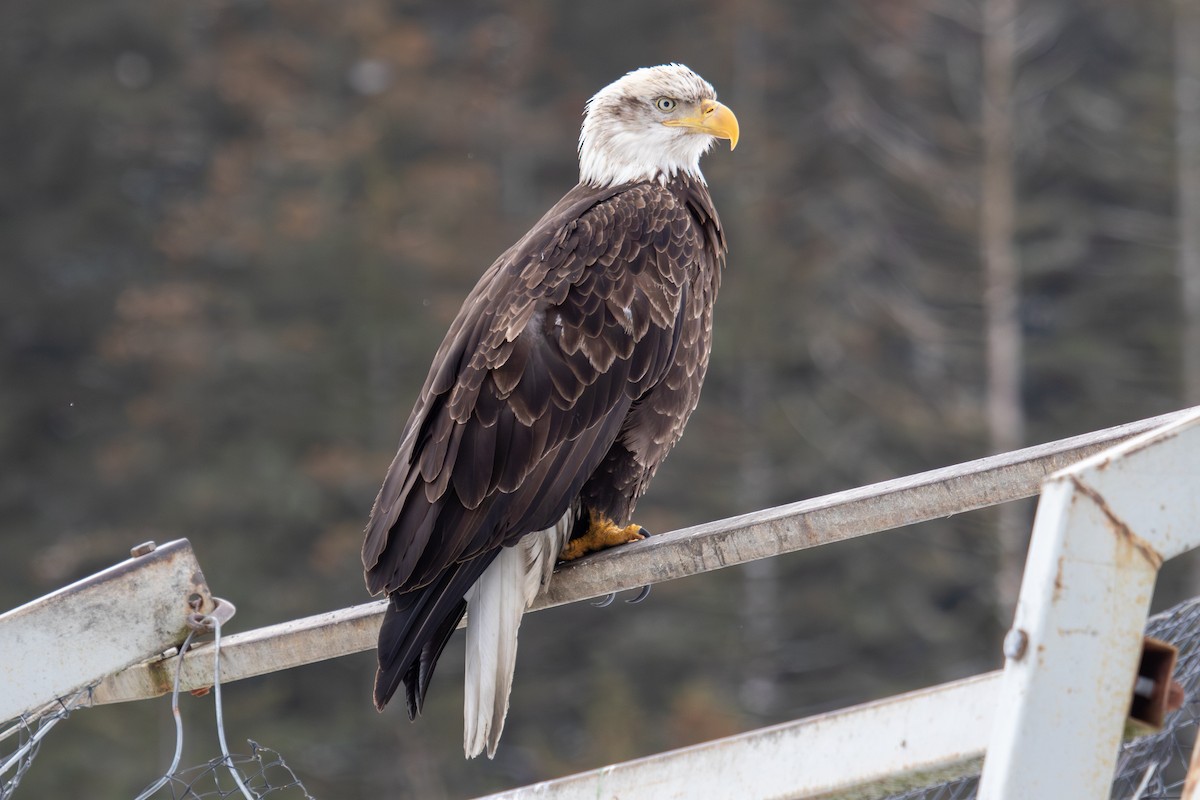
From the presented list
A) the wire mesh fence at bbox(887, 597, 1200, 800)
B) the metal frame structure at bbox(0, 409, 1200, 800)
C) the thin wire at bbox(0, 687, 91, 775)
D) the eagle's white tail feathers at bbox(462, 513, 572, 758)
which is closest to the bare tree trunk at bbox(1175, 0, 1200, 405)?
the eagle's white tail feathers at bbox(462, 513, 572, 758)

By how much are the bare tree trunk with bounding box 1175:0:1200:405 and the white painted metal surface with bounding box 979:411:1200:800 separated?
20.6m

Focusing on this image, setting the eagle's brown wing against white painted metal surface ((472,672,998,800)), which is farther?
the eagle's brown wing

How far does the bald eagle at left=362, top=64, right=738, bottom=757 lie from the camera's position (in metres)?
3.59

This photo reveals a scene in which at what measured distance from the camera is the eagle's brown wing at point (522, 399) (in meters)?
3.59

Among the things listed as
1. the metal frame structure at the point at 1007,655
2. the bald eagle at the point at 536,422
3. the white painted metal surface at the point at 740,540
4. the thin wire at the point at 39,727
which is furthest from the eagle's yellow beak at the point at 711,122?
the thin wire at the point at 39,727

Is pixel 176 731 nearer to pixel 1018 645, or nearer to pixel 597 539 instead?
pixel 1018 645

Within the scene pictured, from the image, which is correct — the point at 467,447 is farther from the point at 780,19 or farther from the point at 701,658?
the point at 780,19

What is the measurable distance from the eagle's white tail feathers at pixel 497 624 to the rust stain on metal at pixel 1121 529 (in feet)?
6.28

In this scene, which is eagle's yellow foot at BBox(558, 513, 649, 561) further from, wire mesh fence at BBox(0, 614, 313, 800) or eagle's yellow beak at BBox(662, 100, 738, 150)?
wire mesh fence at BBox(0, 614, 313, 800)

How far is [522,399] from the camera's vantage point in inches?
153

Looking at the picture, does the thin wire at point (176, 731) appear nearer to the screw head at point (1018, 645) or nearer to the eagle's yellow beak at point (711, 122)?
the screw head at point (1018, 645)

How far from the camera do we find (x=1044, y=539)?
1702 millimetres

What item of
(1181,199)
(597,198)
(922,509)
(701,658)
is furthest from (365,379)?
(922,509)

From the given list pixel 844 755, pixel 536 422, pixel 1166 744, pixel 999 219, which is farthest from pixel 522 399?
pixel 999 219
